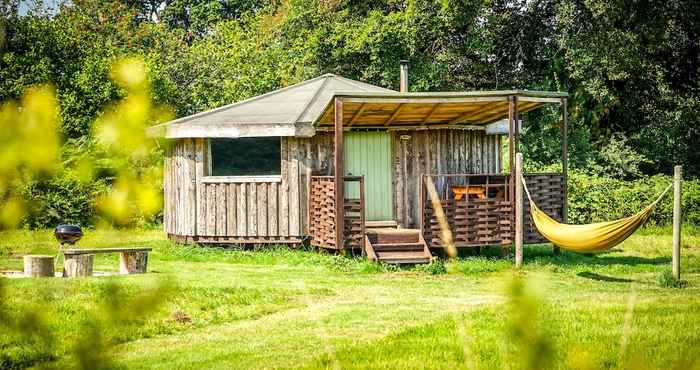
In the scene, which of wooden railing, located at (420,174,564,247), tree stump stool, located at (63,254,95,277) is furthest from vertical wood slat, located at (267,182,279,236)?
tree stump stool, located at (63,254,95,277)

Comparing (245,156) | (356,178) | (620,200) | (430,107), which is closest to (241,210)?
(356,178)

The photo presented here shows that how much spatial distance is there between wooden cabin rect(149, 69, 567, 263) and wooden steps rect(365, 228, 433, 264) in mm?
21

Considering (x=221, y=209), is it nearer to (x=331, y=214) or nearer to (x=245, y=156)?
(x=331, y=214)

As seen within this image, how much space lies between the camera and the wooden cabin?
46.7ft

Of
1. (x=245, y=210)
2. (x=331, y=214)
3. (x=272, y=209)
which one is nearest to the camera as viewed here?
(x=331, y=214)

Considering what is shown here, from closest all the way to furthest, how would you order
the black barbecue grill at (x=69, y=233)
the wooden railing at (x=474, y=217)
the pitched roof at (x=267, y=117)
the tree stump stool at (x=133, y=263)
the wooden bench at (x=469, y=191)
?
the tree stump stool at (x=133, y=263) → the black barbecue grill at (x=69, y=233) → the wooden railing at (x=474, y=217) → the wooden bench at (x=469, y=191) → the pitched roof at (x=267, y=117)

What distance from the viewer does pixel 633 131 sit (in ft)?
81.0

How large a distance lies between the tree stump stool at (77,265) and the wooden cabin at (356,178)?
3.63 metres

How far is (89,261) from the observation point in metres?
11.8

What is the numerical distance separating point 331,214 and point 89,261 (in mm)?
4001

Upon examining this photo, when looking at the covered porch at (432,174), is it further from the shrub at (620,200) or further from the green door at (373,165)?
the shrub at (620,200)

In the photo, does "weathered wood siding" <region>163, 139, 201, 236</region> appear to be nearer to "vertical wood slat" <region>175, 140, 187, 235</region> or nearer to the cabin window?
"vertical wood slat" <region>175, 140, 187, 235</region>

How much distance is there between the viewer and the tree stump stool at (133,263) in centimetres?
1207

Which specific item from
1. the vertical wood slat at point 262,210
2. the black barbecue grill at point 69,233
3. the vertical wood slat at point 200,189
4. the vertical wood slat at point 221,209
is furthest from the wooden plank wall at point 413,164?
the black barbecue grill at point 69,233
